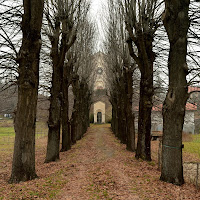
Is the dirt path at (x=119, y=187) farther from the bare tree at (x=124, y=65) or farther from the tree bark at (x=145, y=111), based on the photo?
the bare tree at (x=124, y=65)

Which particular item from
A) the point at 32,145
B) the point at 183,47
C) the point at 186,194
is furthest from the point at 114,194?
the point at 183,47

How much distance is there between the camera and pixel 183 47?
20.9 ft

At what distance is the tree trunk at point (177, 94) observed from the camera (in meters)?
6.33

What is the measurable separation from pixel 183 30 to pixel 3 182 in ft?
22.8

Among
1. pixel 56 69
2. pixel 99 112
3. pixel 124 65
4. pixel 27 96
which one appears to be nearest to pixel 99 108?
pixel 99 112

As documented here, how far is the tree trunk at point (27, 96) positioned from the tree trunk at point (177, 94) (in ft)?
13.4

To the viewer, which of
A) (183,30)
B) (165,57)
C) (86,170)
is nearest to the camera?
(183,30)

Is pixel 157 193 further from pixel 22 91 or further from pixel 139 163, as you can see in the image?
pixel 22 91

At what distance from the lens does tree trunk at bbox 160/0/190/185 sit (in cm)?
633

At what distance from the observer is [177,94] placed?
6340 mm

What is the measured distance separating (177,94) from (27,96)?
4468 millimetres

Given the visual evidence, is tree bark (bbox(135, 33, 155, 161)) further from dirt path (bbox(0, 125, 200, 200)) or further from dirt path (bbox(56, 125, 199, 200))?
dirt path (bbox(0, 125, 200, 200))

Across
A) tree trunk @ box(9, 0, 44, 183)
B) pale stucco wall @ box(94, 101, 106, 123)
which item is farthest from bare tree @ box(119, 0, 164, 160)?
pale stucco wall @ box(94, 101, 106, 123)

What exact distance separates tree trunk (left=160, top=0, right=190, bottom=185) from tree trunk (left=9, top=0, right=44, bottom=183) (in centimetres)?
408
